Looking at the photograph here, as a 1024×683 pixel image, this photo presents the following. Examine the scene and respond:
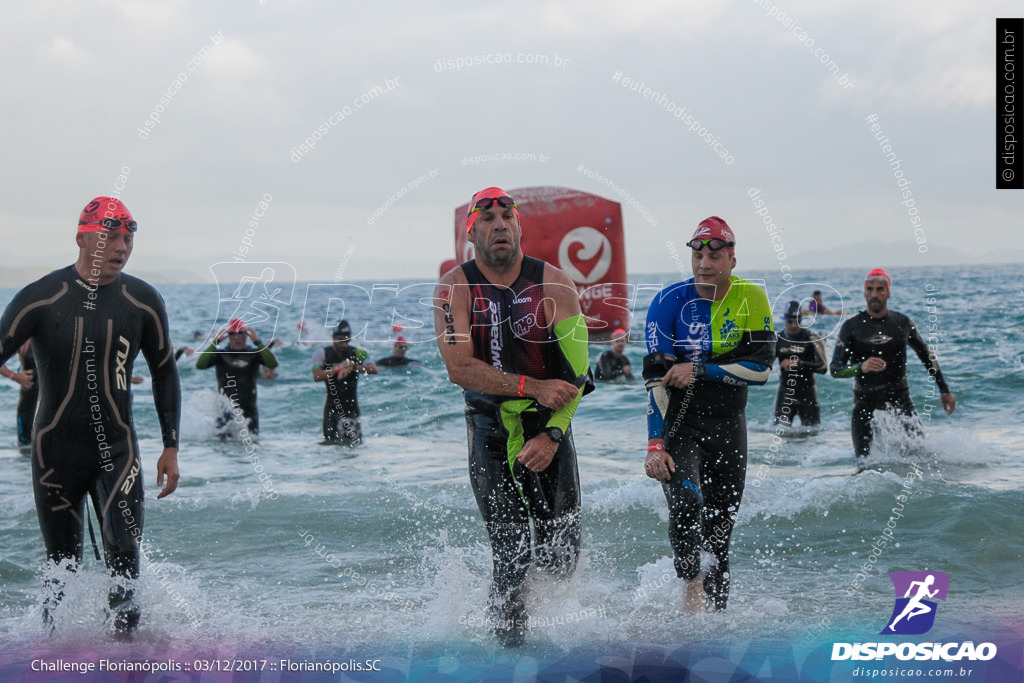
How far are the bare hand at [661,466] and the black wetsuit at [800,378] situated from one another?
824 cm

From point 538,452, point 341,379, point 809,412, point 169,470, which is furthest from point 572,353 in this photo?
point 809,412

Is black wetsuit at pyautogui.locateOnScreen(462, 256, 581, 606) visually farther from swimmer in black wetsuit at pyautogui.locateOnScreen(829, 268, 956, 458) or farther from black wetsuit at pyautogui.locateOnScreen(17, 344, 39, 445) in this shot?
black wetsuit at pyautogui.locateOnScreen(17, 344, 39, 445)

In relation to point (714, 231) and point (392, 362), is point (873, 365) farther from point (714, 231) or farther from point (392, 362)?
point (392, 362)

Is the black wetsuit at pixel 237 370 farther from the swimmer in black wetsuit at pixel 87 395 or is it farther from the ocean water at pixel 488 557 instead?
the swimmer in black wetsuit at pixel 87 395

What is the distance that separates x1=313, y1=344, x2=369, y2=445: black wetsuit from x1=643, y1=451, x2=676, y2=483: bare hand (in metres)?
8.23

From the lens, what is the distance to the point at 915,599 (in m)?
5.51

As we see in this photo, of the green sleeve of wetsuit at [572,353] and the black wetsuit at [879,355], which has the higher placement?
the green sleeve of wetsuit at [572,353]

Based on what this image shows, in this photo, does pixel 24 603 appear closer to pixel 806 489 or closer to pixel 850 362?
pixel 806 489

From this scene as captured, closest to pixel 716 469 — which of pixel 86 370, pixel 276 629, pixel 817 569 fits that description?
pixel 817 569

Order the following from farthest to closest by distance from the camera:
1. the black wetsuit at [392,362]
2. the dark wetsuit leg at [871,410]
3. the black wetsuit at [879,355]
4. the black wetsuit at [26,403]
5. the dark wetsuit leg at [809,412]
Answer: the black wetsuit at [392,362], the dark wetsuit leg at [809,412], the black wetsuit at [26,403], the dark wetsuit leg at [871,410], the black wetsuit at [879,355]

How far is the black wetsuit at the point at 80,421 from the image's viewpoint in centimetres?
441

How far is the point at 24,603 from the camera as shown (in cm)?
580

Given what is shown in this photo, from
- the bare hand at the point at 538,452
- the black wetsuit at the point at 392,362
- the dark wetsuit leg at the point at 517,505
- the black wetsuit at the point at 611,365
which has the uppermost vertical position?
the bare hand at the point at 538,452

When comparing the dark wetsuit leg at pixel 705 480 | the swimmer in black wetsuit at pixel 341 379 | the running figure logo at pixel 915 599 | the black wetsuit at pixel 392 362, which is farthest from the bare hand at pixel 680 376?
the black wetsuit at pixel 392 362
